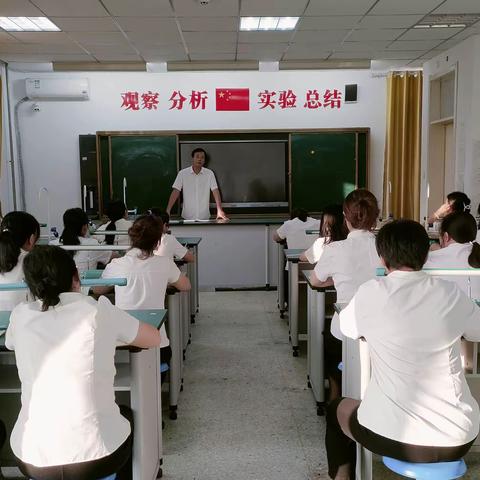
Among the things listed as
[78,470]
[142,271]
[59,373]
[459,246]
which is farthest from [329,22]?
[78,470]

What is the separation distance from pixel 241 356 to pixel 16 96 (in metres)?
5.30

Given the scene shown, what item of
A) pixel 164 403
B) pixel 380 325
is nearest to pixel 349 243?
pixel 380 325

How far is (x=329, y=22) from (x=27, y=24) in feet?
9.09

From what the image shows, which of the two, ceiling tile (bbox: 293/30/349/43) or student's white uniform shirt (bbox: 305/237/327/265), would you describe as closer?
student's white uniform shirt (bbox: 305/237/327/265)

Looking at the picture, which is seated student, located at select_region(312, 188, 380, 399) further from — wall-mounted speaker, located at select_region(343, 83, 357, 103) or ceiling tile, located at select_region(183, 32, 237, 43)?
wall-mounted speaker, located at select_region(343, 83, 357, 103)

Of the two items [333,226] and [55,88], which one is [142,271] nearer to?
[333,226]

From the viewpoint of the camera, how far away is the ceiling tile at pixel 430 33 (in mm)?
5504

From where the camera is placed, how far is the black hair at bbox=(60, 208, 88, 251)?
3.53m

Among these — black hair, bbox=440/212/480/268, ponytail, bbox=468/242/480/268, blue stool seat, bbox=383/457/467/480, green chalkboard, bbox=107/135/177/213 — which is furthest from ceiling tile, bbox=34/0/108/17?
blue stool seat, bbox=383/457/467/480

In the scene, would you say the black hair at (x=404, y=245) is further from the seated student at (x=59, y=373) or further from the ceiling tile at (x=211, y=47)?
the ceiling tile at (x=211, y=47)

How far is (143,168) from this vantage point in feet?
24.9

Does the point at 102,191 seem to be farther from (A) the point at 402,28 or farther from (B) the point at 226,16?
(A) the point at 402,28

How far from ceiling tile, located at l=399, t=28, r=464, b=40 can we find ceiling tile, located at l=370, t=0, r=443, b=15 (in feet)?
2.04

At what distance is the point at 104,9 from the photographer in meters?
4.70
